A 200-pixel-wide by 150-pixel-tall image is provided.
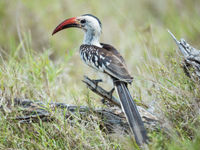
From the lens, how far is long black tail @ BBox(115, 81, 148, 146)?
2.44 m

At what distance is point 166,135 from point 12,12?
5.68 metres

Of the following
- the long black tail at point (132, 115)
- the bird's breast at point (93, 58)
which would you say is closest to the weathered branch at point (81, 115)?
the long black tail at point (132, 115)

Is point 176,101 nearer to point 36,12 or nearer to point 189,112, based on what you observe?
point 189,112

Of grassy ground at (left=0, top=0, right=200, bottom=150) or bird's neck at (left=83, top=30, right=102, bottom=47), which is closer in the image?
grassy ground at (left=0, top=0, right=200, bottom=150)

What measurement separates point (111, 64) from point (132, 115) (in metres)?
0.83

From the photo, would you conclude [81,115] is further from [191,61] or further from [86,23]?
[86,23]

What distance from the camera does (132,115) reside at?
2.68m

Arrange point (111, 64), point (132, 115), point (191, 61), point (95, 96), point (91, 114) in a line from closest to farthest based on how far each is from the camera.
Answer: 1. point (132, 115)
2. point (191, 61)
3. point (91, 114)
4. point (111, 64)
5. point (95, 96)

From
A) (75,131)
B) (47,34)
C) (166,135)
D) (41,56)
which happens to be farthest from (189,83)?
(47,34)

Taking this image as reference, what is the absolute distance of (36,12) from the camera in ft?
24.3

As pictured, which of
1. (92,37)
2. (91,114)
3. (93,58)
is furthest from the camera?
(92,37)

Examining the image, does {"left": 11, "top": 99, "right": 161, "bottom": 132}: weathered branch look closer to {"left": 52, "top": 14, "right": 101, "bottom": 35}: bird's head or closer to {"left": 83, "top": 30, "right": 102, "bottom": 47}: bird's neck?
{"left": 83, "top": 30, "right": 102, "bottom": 47}: bird's neck

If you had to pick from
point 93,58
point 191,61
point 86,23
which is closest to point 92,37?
point 86,23

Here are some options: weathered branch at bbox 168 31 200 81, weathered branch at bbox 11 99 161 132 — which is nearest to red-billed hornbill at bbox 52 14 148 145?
weathered branch at bbox 11 99 161 132
